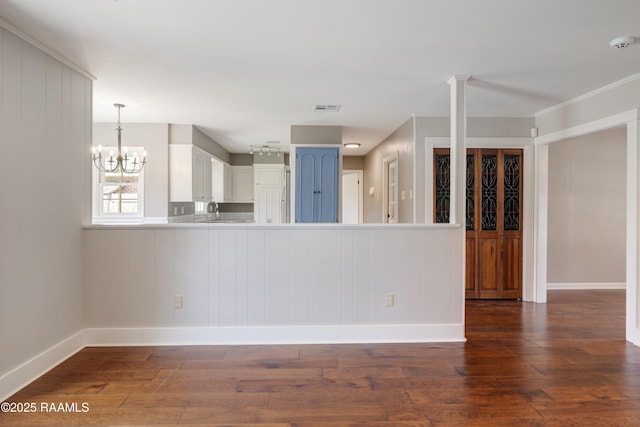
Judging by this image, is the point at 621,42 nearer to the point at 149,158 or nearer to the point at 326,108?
the point at 326,108

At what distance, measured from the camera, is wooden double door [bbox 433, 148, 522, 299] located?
4.98 m

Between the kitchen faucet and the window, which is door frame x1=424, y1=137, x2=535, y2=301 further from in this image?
the kitchen faucet

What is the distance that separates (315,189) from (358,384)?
3438 mm

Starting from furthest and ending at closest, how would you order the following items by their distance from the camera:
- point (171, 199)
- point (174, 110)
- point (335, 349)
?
1. point (171, 199)
2. point (174, 110)
3. point (335, 349)

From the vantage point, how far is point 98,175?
209 inches

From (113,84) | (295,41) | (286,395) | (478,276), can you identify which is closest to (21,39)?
(113,84)

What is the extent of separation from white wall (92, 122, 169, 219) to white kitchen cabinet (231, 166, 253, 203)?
2.97 meters

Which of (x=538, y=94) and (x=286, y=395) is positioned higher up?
(x=538, y=94)

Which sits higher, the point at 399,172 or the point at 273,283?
the point at 399,172

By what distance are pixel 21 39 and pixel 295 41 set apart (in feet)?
6.15

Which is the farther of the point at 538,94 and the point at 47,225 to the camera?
the point at 538,94

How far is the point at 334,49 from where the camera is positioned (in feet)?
9.33

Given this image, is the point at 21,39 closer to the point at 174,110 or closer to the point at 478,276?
the point at 174,110

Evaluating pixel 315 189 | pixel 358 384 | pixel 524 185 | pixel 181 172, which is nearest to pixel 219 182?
pixel 181 172
